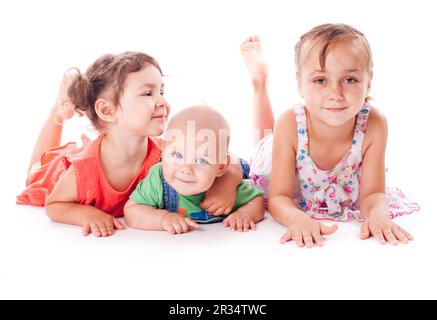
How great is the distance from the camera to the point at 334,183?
2113 mm

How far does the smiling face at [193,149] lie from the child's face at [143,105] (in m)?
0.13

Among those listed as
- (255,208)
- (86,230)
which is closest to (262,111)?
(255,208)

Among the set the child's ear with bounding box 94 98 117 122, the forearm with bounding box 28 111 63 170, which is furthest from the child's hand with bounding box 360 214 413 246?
the forearm with bounding box 28 111 63 170

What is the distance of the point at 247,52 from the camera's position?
2.61m

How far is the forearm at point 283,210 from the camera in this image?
1913mm

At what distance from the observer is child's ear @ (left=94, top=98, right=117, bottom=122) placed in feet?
6.56

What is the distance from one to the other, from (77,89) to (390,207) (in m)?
1.08

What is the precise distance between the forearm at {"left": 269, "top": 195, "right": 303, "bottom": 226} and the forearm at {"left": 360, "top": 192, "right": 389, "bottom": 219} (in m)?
0.21

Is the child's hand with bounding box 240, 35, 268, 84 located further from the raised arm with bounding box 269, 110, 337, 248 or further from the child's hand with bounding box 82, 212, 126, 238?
the child's hand with bounding box 82, 212, 126, 238

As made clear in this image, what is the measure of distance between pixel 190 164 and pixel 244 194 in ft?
0.91

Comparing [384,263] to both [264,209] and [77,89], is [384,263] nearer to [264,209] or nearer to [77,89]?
[264,209]

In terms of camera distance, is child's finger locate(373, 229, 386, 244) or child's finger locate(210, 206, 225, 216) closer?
child's finger locate(373, 229, 386, 244)

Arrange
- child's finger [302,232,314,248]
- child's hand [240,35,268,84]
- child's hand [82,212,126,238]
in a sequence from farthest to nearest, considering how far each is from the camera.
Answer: child's hand [240,35,268,84], child's hand [82,212,126,238], child's finger [302,232,314,248]
